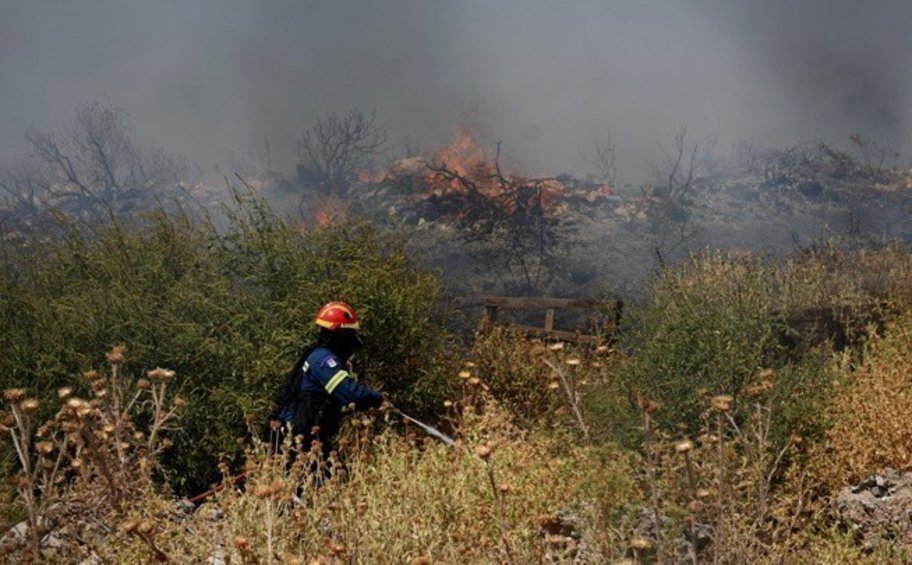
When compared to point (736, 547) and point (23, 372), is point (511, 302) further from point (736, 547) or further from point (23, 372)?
point (736, 547)

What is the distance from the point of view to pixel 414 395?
8.45m

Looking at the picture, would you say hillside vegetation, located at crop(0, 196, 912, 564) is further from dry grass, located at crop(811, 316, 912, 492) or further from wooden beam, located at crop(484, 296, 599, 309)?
wooden beam, located at crop(484, 296, 599, 309)

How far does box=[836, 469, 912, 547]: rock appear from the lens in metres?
5.16

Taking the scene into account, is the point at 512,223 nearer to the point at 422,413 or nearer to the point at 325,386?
the point at 422,413

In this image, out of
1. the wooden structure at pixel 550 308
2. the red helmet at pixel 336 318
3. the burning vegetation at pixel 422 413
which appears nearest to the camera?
the burning vegetation at pixel 422 413

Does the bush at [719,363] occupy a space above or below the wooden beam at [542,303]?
above

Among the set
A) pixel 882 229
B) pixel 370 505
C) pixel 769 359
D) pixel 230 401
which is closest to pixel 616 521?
pixel 370 505

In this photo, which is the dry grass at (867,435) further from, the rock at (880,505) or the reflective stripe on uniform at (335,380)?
the reflective stripe on uniform at (335,380)

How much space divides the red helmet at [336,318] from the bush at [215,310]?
1636 mm

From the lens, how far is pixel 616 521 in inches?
148

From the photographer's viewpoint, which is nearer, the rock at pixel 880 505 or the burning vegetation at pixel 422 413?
the burning vegetation at pixel 422 413

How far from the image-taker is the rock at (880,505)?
5156 millimetres

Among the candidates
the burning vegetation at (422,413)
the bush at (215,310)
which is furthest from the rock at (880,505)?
the bush at (215,310)

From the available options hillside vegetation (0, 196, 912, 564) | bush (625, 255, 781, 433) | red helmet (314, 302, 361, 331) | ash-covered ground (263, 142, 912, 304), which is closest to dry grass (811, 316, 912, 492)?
hillside vegetation (0, 196, 912, 564)
